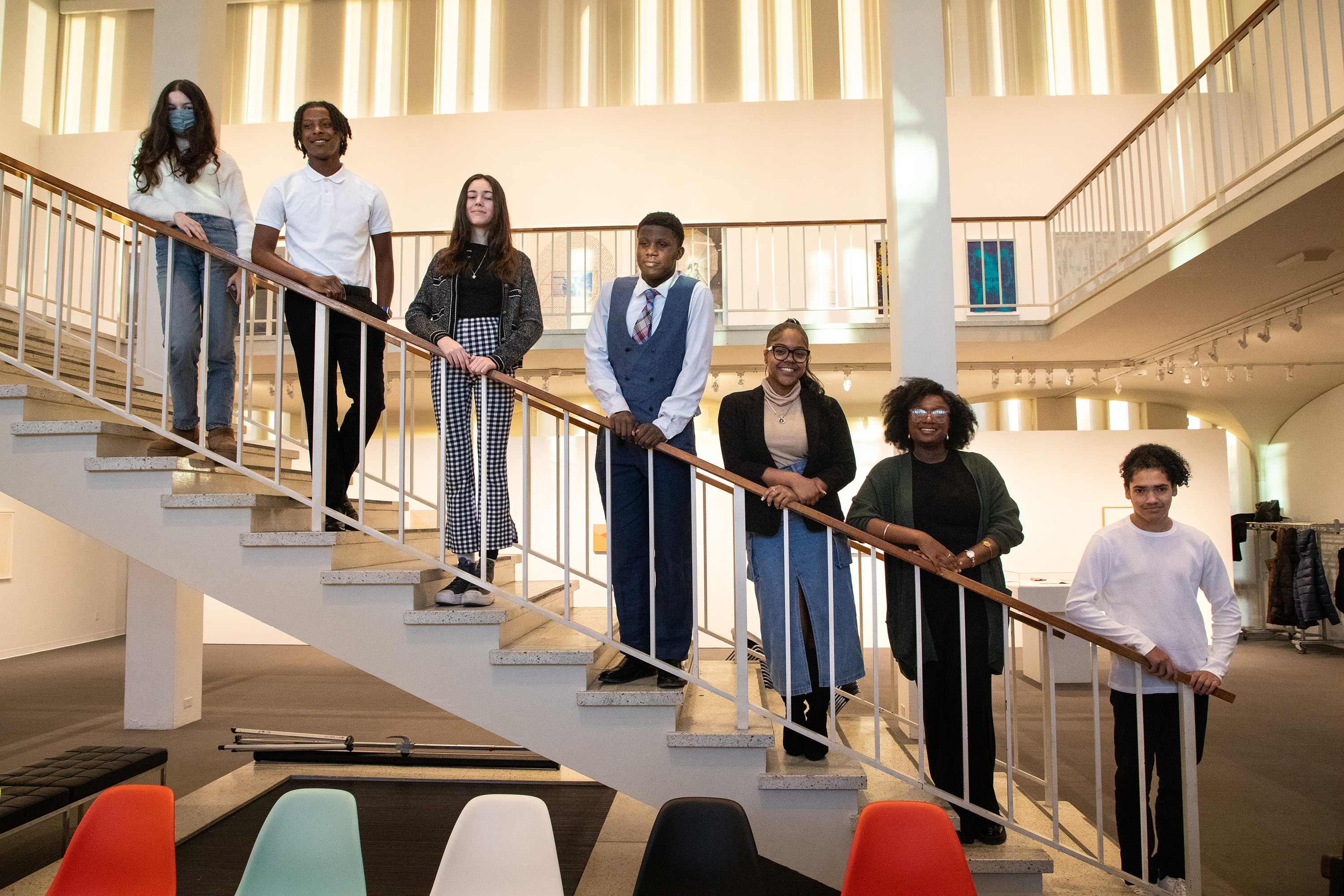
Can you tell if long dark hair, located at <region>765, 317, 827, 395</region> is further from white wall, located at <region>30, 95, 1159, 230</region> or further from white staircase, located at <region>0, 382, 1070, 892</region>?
white wall, located at <region>30, 95, 1159, 230</region>

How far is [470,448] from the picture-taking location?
2854 mm

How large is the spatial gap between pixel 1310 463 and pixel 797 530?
11130 millimetres

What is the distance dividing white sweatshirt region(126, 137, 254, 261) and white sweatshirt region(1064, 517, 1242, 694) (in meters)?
3.23

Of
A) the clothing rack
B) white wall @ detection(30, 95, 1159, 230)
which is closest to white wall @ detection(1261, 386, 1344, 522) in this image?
the clothing rack

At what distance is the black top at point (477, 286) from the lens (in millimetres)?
2863

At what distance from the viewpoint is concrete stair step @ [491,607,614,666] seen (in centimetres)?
269

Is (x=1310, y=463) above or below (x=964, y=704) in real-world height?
above

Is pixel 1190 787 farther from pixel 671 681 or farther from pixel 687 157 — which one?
pixel 687 157

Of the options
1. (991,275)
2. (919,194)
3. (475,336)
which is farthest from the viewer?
(991,275)

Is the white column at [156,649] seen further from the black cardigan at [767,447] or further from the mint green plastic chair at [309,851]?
the black cardigan at [767,447]

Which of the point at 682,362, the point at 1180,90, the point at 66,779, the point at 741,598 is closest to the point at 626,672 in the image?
the point at 741,598

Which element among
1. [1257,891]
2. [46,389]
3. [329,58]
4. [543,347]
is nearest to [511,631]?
[46,389]

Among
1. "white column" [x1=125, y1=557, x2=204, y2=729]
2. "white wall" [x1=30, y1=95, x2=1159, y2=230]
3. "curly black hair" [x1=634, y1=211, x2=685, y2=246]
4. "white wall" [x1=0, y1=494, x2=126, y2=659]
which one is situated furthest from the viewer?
"white wall" [x1=30, y1=95, x2=1159, y2=230]

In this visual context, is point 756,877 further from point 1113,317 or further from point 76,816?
point 1113,317
